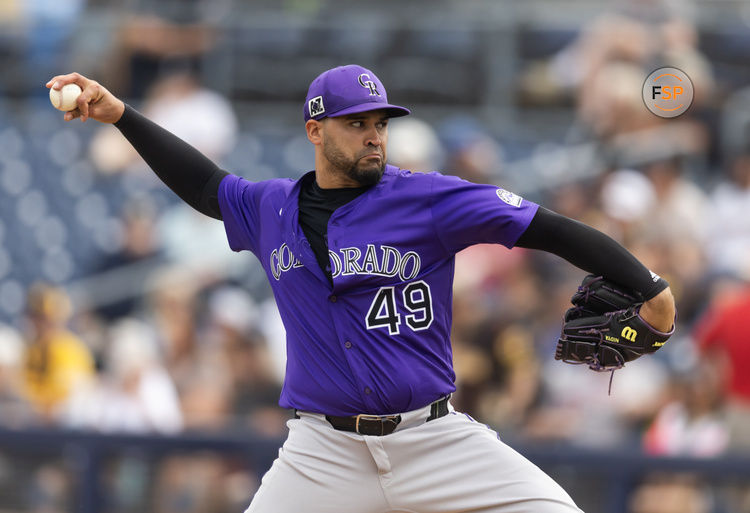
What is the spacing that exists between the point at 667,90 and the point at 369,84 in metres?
3.39

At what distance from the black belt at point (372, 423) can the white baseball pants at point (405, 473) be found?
2 centimetres

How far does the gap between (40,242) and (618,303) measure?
7330 millimetres

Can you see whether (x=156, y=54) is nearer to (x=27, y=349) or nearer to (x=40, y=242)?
(x=40, y=242)

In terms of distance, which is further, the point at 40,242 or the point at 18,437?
the point at 40,242

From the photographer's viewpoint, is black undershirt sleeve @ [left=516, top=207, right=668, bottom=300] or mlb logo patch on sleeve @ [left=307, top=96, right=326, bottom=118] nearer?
black undershirt sleeve @ [left=516, top=207, right=668, bottom=300]

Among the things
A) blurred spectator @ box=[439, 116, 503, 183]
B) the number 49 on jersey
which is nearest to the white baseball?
the number 49 on jersey

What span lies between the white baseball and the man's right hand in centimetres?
2

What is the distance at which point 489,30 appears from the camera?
9.96 meters

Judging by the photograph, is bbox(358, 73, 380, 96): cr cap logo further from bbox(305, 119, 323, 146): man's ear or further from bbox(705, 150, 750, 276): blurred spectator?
bbox(705, 150, 750, 276): blurred spectator

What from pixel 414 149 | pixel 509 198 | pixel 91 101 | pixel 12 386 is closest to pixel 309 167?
pixel 414 149

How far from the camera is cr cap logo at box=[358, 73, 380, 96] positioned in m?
3.99

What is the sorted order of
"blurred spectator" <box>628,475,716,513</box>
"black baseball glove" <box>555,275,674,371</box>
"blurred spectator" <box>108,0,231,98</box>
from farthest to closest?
1. "blurred spectator" <box>108,0,231,98</box>
2. "blurred spectator" <box>628,475,716,513</box>
3. "black baseball glove" <box>555,275,674,371</box>

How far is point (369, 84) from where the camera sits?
13.1ft

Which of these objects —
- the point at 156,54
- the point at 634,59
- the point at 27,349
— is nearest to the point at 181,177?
the point at 27,349
